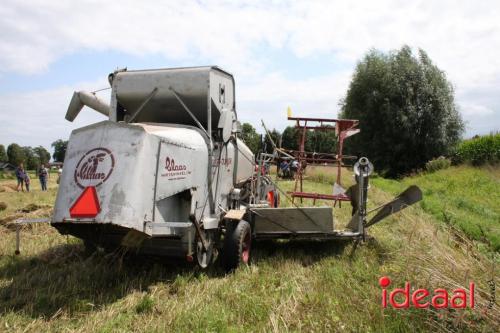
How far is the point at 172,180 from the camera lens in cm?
469

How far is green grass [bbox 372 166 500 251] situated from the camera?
855 cm

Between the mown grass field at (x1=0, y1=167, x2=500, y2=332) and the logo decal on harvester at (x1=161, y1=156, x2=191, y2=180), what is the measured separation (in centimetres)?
131

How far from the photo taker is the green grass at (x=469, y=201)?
8547 mm

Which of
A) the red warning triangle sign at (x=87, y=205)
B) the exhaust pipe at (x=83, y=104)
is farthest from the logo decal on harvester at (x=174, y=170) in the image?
the exhaust pipe at (x=83, y=104)

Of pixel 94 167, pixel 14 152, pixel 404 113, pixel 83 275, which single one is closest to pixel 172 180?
pixel 94 167

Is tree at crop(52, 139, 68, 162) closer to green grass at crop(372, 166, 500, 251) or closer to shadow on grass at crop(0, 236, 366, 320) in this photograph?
shadow on grass at crop(0, 236, 366, 320)

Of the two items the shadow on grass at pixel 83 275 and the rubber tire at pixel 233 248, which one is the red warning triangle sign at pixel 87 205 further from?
the rubber tire at pixel 233 248

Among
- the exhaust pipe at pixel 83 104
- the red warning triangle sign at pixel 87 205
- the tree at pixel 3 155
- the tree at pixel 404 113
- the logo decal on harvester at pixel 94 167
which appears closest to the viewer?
the red warning triangle sign at pixel 87 205

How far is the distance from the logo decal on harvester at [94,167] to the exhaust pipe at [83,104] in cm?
277

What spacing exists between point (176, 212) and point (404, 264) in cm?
281

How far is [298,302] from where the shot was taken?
4.32 m

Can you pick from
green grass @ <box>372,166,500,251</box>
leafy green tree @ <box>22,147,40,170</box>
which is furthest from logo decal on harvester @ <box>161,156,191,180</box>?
leafy green tree @ <box>22,147,40,170</box>

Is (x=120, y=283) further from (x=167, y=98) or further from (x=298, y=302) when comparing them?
(x=167, y=98)

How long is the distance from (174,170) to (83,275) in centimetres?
182
